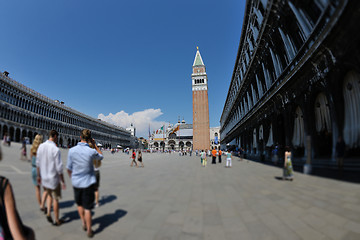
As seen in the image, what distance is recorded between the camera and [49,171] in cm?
175

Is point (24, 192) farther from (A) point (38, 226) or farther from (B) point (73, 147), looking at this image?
(B) point (73, 147)

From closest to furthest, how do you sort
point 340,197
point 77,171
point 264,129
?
point 340,197 → point 77,171 → point 264,129

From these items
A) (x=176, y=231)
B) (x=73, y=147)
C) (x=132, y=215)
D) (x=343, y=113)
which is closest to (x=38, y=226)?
(x=73, y=147)

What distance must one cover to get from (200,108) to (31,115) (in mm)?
96787

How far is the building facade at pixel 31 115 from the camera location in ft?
5.89

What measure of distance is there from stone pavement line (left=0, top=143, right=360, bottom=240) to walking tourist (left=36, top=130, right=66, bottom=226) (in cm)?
9

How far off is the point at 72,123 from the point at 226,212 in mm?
3270

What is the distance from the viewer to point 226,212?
329cm

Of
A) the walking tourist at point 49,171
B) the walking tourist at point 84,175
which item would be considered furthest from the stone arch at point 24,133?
the walking tourist at point 84,175

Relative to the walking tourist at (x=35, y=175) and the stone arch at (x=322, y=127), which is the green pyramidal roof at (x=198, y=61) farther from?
the walking tourist at (x=35, y=175)

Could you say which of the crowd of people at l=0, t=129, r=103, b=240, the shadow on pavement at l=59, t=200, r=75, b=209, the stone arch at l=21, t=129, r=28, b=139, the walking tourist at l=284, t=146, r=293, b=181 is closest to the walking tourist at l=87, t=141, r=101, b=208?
the crowd of people at l=0, t=129, r=103, b=240

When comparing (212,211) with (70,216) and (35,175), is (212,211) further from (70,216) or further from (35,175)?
(35,175)

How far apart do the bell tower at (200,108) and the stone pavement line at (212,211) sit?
90.4m

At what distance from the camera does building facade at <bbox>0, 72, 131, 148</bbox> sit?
5.89 ft
